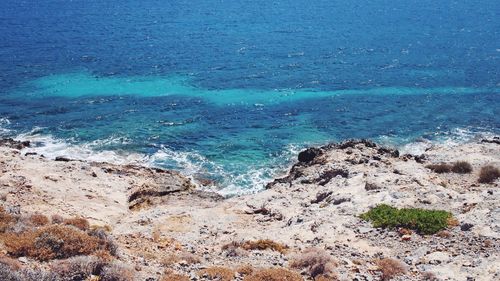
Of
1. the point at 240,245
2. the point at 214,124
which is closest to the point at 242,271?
the point at 240,245

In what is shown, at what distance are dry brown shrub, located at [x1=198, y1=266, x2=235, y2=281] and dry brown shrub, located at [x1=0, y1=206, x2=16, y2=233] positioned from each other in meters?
9.00

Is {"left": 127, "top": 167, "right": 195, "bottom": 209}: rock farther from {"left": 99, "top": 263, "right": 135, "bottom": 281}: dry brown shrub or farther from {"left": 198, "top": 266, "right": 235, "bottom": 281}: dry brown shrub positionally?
{"left": 99, "top": 263, "right": 135, "bottom": 281}: dry brown shrub

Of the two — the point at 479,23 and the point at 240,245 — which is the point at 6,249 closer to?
the point at 240,245

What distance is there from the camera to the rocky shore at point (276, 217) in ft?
67.7

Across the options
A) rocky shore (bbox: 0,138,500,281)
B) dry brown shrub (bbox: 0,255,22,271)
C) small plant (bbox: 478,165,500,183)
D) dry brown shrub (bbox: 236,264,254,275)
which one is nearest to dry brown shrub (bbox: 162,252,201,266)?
rocky shore (bbox: 0,138,500,281)

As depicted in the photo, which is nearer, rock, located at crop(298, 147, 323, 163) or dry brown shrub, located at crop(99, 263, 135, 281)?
dry brown shrub, located at crop(99, 263, 135, 281)

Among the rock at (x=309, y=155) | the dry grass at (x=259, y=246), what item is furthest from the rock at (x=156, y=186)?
the dry grass at (x=259, y=246)

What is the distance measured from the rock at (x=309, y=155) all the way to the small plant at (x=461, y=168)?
458 inches

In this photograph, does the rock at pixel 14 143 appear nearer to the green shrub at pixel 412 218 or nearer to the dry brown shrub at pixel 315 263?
the green shrub at pixel 412 218

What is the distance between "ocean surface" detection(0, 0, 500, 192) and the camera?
2045 inches

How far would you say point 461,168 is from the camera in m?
40.5

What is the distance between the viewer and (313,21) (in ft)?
368

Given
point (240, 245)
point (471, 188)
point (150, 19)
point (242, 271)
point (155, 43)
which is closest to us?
point (242, 271)

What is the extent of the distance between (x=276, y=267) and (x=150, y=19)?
105 metres
